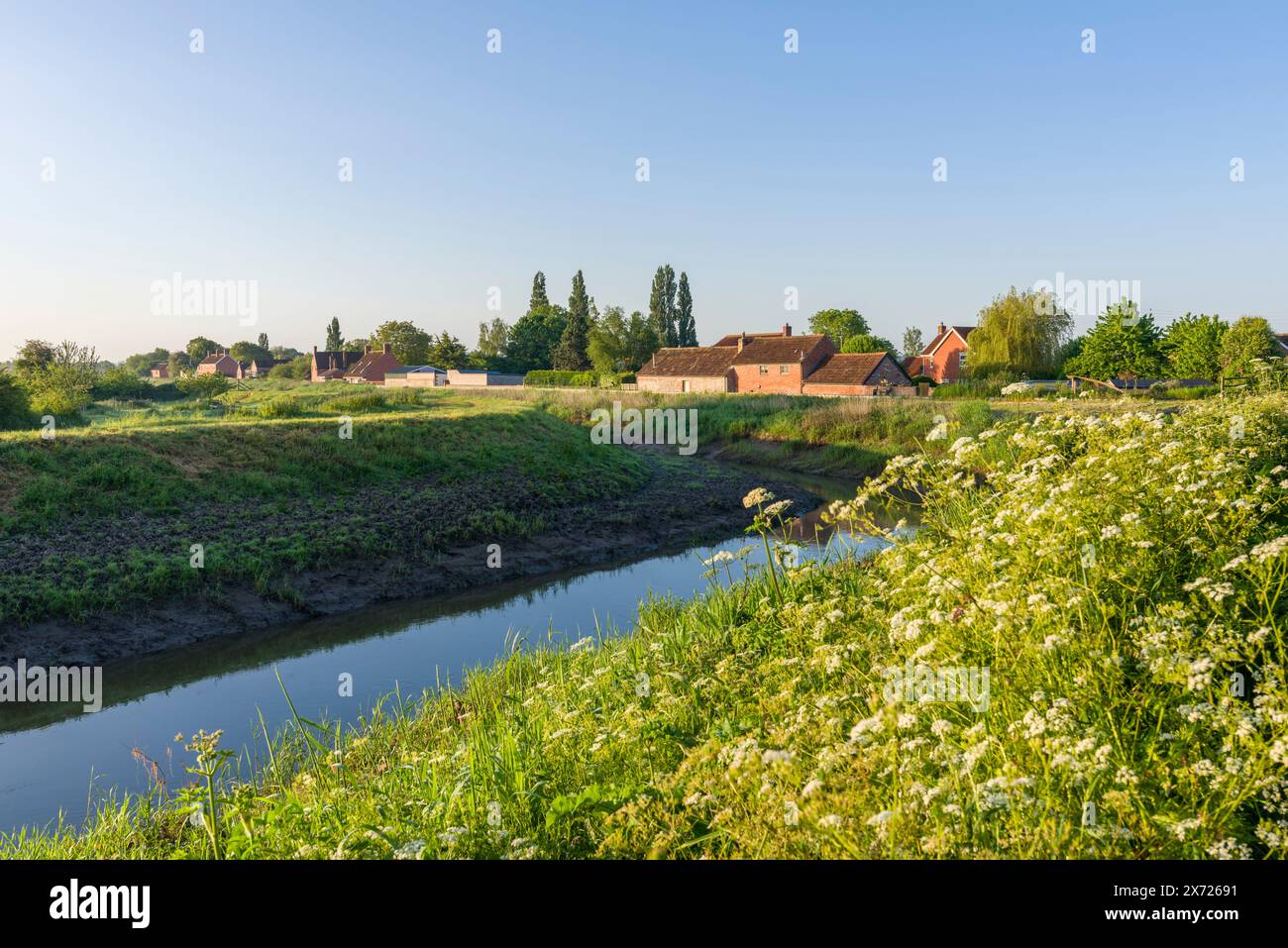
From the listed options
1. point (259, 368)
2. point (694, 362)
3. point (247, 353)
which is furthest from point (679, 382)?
point (247, 353)

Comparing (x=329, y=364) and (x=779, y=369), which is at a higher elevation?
(x=329, y=364)

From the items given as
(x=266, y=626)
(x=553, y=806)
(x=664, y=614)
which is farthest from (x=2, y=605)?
(x=553, y=806)

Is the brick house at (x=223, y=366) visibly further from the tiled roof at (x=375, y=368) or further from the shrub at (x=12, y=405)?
the shrub at (x=12, y=405)

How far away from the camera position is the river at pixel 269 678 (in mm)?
8430

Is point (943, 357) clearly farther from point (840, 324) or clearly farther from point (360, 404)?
point (360, 404)

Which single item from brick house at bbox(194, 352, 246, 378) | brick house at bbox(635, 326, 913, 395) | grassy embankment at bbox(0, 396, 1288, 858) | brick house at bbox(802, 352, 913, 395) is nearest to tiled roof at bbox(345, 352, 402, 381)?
brick house at bbox(635, 326, 913, 395)

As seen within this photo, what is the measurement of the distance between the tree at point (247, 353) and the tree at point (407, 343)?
4670 centimetres

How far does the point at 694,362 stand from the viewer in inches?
2756

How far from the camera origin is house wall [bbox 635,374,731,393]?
6612cm

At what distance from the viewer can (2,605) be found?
12141 mm

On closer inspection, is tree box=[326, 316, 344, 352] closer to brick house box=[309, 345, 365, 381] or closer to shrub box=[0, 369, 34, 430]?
brick house box=[309, 345, 365, 381]

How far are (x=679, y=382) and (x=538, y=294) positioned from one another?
47471 mm

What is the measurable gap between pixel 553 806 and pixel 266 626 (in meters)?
11.4

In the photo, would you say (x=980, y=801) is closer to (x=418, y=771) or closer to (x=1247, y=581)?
(x=1247, y=581)
